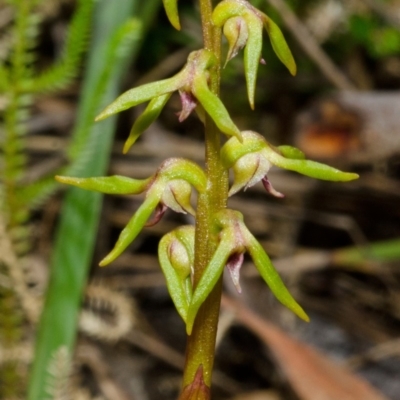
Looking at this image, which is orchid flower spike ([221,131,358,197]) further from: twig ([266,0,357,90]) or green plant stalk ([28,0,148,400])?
twig ([266,0,357,90])

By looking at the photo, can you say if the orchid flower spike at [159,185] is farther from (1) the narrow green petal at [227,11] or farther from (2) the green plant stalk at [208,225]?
(1) the narrow green petal at [227,11]

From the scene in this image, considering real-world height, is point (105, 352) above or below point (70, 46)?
below

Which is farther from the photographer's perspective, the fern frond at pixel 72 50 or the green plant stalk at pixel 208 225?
the fern frond at pixel 72 50

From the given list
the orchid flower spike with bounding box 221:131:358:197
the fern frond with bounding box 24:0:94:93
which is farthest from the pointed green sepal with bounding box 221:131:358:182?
the fern frond with bounding box 24:0:94:93

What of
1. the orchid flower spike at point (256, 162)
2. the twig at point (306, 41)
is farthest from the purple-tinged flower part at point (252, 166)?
the twig at point (306, 41)

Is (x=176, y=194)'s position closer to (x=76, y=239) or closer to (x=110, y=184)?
(x=110, y=184)

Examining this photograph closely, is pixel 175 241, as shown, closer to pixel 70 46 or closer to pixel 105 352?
pixel 70 46

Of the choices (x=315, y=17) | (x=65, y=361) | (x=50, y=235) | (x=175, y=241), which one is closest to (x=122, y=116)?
(x=50, y=235)
